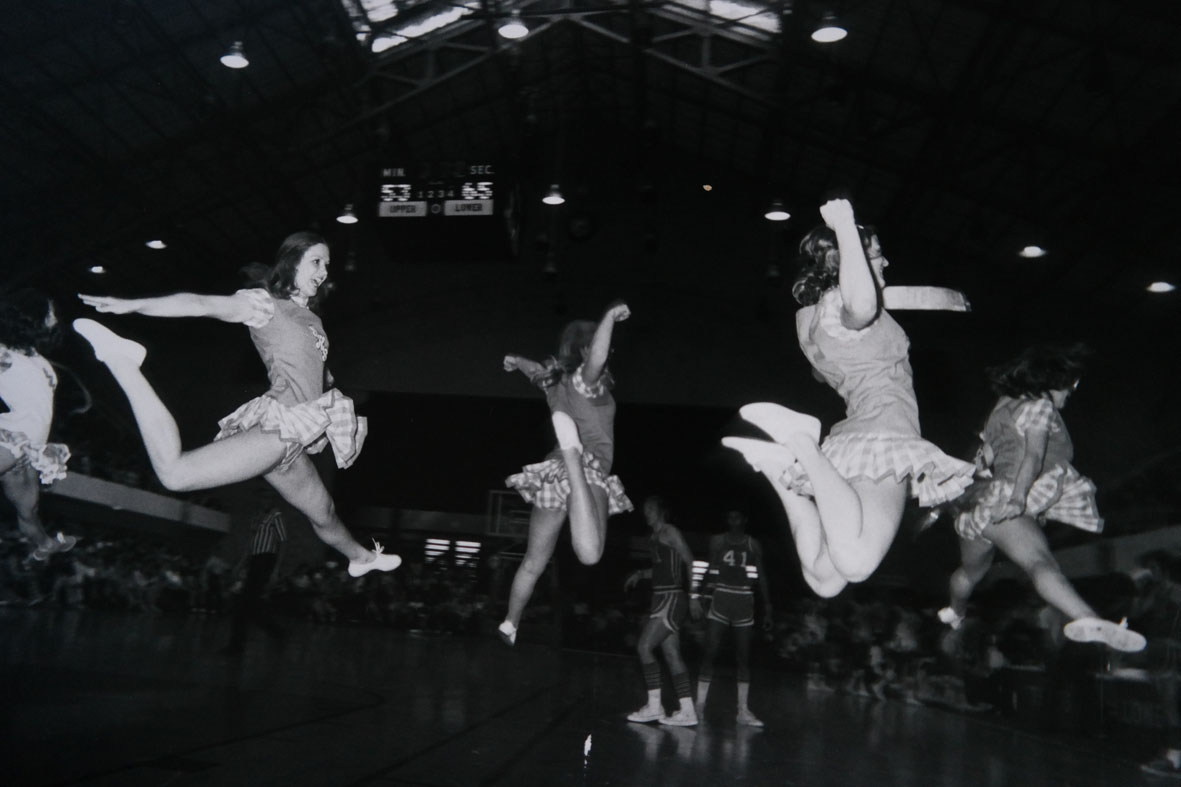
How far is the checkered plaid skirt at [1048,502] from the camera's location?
3.33 metres

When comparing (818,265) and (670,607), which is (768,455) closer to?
(818,265)

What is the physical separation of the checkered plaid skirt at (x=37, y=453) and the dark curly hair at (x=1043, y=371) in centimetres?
396

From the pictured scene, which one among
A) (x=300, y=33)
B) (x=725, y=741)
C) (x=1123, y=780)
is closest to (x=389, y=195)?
(x=725, y=741)

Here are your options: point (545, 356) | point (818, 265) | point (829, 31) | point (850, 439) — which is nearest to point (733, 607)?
point (545, 356)

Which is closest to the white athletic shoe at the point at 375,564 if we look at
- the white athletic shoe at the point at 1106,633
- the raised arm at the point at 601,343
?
the raised arm at the point at 601,343

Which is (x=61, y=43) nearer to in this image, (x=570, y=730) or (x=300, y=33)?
(x=300, y=33)

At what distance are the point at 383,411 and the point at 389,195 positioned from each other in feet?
5.47

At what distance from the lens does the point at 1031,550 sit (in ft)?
10.9

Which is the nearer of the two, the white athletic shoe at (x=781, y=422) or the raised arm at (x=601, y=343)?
the white athletic shoe at (x=781, y=422)

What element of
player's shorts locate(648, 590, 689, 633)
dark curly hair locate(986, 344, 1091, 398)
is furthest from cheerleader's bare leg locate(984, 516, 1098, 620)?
player's shorts locate(648, 590, 689, 633)

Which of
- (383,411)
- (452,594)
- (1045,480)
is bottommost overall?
(452,594)

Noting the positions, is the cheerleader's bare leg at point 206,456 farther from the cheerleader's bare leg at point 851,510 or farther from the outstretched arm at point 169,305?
the cheerleader's bare leg at point 851,510

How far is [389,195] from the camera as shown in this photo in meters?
6.34

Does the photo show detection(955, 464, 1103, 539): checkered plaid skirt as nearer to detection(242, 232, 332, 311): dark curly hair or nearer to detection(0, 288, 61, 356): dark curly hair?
detection(242, 232, 332, 311): dark curly hair
